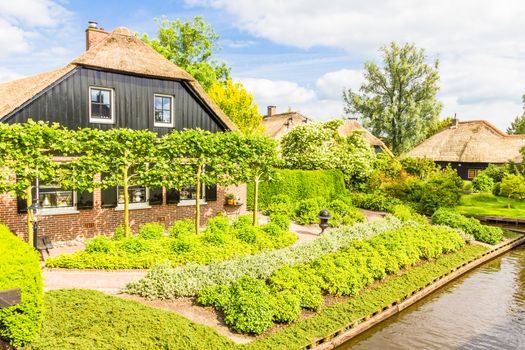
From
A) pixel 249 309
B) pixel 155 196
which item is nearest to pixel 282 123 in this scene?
pixel 155 196

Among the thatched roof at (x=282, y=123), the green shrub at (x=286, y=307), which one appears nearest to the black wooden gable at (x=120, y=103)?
the green shrub at (x=286, y=307)

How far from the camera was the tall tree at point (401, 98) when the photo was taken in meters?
41.8

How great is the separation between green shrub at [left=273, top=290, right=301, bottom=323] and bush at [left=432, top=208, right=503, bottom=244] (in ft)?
45.0

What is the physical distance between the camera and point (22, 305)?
258 inches

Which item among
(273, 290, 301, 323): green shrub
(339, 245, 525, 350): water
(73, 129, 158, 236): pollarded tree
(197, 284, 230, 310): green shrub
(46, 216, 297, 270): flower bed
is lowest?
(339, 245, 525, 350): water

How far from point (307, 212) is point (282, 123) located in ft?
83.0

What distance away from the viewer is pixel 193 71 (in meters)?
33.5

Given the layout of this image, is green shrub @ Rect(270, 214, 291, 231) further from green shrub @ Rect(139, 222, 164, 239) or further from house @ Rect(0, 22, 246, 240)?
green shrub @ Rect(139, 222, 164, 239)

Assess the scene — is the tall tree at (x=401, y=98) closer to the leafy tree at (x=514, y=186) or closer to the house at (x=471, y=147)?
the house at (x=471, y=147)

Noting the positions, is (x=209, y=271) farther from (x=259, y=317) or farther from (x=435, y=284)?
(x=435, y=284)

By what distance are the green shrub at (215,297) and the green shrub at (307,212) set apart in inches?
403

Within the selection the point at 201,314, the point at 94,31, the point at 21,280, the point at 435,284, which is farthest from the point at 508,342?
the point at 94,31

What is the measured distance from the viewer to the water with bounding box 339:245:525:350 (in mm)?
9977

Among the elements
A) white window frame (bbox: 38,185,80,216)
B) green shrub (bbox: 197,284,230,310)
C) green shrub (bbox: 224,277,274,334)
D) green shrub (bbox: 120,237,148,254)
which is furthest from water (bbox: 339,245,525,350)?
white window frame (bbox: 38,185,80,216)
